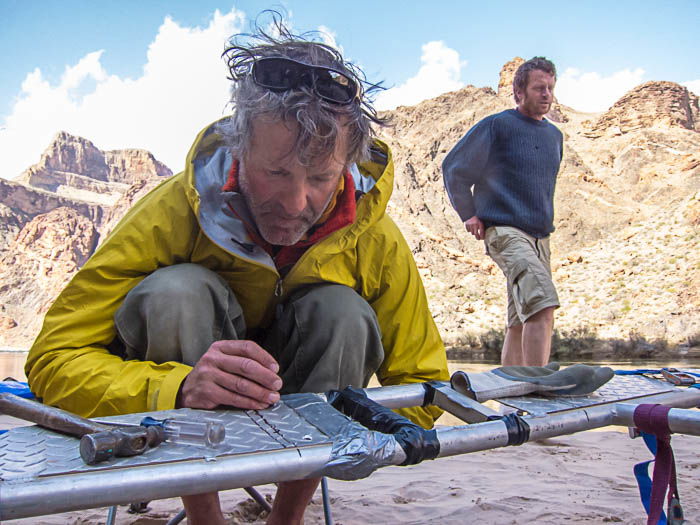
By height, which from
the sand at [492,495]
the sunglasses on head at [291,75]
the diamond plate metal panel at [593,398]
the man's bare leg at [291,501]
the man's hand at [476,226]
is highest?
the sunglasses on head at [291,75]

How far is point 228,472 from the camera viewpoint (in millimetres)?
776

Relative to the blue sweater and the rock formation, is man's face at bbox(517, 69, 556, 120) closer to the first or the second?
the blue sweater

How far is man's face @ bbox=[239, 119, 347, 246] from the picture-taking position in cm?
138

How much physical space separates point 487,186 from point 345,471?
298 centimetres

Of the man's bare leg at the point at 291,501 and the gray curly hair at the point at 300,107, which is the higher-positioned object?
the gray curly hair at the point at 300,107

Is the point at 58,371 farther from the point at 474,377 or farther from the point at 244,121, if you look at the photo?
the point at 474,377

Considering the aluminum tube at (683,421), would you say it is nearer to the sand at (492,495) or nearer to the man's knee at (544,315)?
the sand at (492,495)

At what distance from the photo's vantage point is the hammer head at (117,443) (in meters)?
0.77

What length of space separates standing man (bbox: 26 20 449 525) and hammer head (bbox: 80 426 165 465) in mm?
237

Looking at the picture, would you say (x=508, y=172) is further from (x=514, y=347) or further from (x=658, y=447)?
(x=658, y=447)

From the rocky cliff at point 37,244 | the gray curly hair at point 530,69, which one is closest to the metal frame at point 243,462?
the gray curly hair at point 530,69

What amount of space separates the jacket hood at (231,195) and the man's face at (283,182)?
6 cm

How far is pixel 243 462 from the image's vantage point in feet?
2.63

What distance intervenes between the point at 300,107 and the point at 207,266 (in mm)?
524
